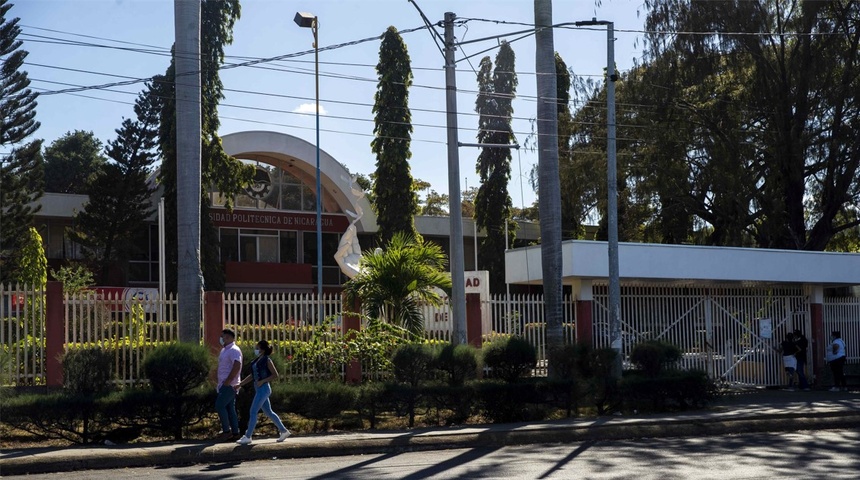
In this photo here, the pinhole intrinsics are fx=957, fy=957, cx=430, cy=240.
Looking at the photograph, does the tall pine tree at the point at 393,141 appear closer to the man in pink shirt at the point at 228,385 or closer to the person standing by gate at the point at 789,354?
the person standing by gate at the point at 789,354

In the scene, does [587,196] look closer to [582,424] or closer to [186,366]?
[582,424]

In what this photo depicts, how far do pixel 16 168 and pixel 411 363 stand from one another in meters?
28.1

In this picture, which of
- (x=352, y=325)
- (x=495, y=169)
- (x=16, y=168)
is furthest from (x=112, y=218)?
(x=352, y=325)

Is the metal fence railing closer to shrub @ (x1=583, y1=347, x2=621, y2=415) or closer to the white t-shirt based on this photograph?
shrub @ (x1=583, y1=347, x2=621, y2=415)

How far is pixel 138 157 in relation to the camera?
46.4m

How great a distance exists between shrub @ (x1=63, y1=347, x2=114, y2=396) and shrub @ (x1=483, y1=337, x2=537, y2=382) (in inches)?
260

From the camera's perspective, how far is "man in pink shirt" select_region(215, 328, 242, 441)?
1360cm

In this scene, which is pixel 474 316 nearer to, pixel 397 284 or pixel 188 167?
pixel 397 284

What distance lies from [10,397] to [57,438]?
2.92ft

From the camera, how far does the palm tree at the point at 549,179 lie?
60.9ft

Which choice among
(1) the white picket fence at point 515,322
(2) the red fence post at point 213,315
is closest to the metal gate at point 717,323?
(1) the white picket fence at point 515,322

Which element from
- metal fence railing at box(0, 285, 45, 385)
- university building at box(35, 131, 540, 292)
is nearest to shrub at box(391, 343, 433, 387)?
metal fence railing at box(0, 285, 45, 385)

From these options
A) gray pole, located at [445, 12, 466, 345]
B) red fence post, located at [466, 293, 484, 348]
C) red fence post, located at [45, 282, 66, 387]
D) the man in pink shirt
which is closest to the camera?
the man in pink shirt

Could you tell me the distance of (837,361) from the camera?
78.6ft
